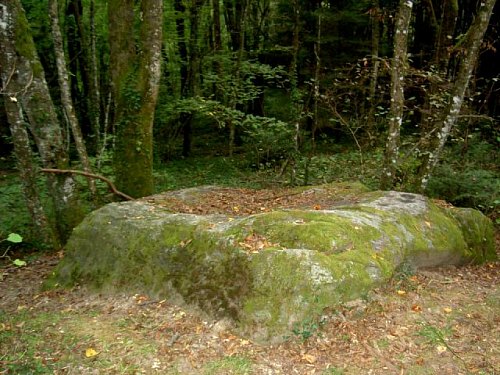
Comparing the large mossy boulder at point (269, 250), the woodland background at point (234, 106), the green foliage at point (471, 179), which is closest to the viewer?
the large mossy boulder at point (269, 250)

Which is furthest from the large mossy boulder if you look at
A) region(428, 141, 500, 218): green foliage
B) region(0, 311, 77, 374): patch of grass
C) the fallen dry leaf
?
region(428, 141, 500, 218): green foliage

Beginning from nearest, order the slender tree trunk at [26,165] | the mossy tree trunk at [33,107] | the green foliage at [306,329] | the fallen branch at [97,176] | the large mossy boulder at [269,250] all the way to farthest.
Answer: the green foliage at [306,329], the large mossy boulder at [269,250], the mossy tree trunk at [33,107], the slender tree trunk at [26,165], the fallen branch at [97,176]

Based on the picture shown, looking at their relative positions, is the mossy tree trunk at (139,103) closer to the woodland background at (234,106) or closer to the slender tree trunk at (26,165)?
the woodland background at (234,106)

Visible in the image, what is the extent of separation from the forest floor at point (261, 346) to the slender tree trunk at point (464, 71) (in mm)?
3718

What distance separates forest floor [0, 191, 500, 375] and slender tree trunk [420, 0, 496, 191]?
3.72 meters

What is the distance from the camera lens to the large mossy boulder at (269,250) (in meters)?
4.89

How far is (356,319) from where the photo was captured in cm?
490

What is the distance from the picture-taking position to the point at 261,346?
183 inches

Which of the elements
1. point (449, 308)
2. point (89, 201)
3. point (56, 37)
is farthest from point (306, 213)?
point (56, 37)

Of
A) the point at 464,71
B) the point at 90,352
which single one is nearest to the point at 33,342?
the point at 90,352

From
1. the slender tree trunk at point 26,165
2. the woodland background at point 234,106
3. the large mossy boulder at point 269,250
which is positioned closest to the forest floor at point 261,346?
the large mossy boulder at point 269,250

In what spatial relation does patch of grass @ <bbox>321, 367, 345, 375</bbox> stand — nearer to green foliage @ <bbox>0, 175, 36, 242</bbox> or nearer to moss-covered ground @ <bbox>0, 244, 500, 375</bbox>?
moss-covered ground @ <bbox>0, 244, 500, 375</bbox>

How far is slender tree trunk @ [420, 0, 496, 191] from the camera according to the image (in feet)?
26.7

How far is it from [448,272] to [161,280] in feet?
15.2
